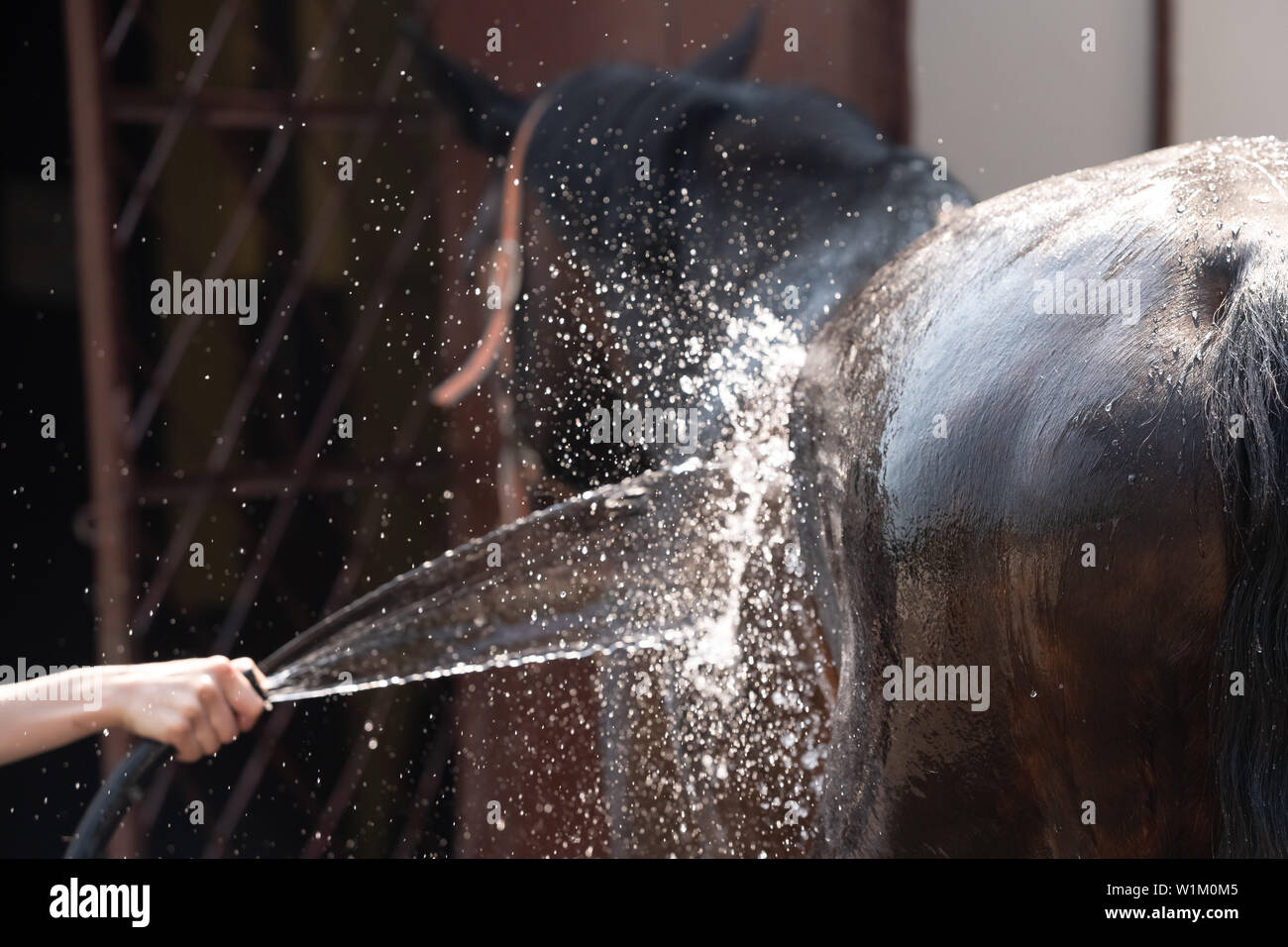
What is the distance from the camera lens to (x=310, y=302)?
1253mm

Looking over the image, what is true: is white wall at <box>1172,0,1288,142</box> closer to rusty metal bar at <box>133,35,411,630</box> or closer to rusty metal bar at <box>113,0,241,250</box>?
rusty metal bar at <box>133,35,411,630</box>

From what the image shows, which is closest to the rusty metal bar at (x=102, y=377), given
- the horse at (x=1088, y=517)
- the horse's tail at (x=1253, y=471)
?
the horse at (x=1088, y=517)

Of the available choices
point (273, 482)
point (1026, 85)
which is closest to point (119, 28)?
point (273, 482)

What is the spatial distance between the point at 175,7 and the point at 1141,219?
106 centimetres

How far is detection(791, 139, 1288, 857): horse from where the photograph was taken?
18.9 inches

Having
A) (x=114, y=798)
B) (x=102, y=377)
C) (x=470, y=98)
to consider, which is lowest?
(x=114, y=798)

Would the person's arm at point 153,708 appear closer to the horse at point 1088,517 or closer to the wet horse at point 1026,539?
the wet horse at point 1026,539

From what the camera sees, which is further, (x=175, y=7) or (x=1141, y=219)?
(x=175, y=7)

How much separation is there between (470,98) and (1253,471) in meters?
0.99

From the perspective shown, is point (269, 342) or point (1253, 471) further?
point (269, 342)

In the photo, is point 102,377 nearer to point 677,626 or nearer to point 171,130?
point 171,130

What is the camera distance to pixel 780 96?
45.4 inches
